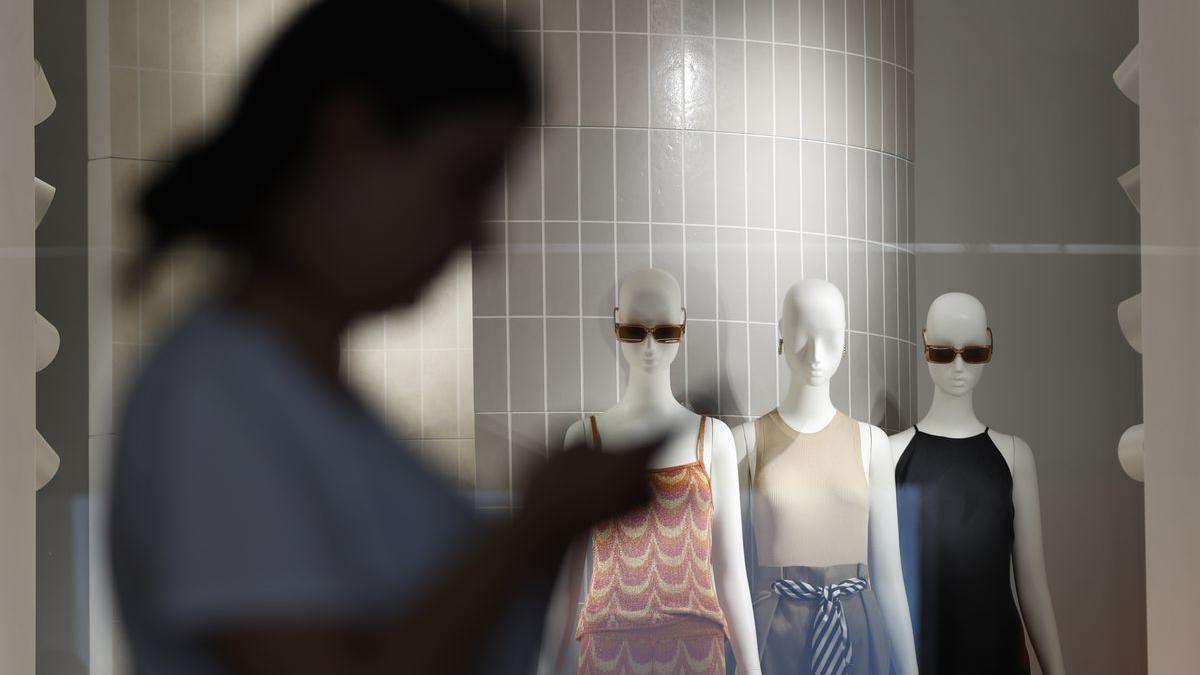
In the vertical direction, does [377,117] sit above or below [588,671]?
above

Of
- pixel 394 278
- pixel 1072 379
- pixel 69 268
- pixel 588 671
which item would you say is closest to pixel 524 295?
pixel 588 671

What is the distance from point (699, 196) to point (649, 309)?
0.69ft

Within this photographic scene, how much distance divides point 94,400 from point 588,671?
71 centimetres

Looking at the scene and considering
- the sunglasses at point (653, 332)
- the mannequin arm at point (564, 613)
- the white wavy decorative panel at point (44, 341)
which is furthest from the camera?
the sunglasses at point (653, 332)

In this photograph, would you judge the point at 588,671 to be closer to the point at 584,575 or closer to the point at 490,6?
the point at 584,575

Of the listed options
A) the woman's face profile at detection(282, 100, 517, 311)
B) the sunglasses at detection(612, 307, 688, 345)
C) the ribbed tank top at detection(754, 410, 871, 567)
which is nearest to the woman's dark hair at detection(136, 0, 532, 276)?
the woman's face profile at detection(282, 100, 517, 311)

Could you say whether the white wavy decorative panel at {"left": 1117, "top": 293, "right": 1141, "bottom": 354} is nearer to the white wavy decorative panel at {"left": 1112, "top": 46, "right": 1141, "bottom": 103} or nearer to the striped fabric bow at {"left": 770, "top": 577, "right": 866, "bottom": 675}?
the white wavy decorative panel at {"left": 1112, "top": 46, "right": 1141, "bottom": 103}

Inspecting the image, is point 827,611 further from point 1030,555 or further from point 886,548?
point 1030,555

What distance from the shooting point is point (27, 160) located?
2.21ft

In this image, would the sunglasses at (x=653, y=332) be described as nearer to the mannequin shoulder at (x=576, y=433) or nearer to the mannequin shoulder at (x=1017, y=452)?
the mannequin shoulder at (x=576, y=433)

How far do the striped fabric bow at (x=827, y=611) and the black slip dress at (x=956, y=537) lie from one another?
84mm

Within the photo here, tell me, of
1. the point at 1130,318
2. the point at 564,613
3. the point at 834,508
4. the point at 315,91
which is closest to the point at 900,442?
the point at 834,508

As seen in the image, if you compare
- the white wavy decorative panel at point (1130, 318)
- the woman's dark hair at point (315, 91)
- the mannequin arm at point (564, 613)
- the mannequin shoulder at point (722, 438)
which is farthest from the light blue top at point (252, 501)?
the mannequin shoulder at point (722, 438)

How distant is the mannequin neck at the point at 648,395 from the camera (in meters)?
1.43
